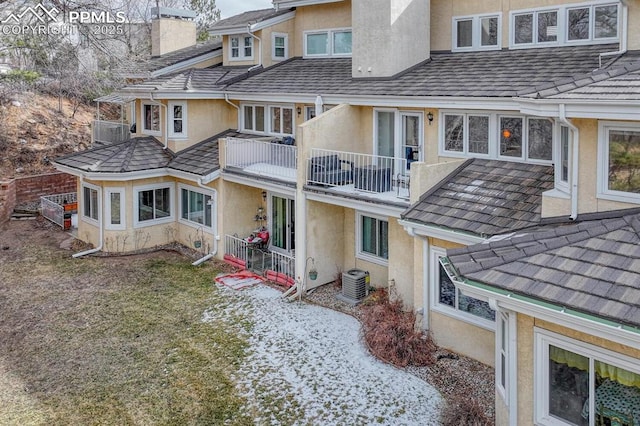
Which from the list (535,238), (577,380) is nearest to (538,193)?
(535,238)

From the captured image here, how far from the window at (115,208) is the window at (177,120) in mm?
3018

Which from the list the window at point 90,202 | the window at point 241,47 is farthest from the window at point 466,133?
the window at point 90,202

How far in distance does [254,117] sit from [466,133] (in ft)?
31.6

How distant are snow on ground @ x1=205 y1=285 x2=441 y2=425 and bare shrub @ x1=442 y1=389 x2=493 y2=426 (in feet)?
1.04

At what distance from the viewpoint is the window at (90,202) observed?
21.2m

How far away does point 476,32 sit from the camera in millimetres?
16750

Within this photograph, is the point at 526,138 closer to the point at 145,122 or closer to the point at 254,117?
the point at 254,117

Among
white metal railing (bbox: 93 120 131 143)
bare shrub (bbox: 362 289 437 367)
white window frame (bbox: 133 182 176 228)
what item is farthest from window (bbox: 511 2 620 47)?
white metal railing (bbox: 93 120 131 143)

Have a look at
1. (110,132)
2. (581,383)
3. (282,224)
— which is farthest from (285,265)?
(110,132)

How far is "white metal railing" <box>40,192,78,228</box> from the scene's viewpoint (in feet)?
78.7

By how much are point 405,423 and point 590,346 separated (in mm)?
3755

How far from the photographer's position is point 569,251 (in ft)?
27.1

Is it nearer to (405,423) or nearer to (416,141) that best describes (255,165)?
(416,141)

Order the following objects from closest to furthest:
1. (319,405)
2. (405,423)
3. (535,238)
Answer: (535,238) → (405,423) → (319,405)
